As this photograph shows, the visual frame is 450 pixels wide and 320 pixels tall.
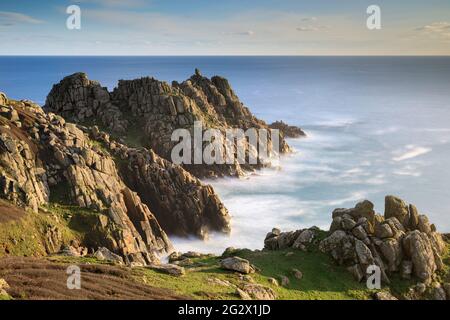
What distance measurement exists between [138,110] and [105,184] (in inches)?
2038

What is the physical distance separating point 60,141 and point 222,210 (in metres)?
34.8

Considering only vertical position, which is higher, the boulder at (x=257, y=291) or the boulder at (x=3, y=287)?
the boulder at (x=3, y=287)

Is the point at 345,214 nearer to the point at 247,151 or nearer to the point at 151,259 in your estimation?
the point at 151,259

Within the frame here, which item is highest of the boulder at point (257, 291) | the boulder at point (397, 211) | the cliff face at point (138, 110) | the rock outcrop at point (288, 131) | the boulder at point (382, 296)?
the cliff face at point (138, 110)

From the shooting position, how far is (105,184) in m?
73.3

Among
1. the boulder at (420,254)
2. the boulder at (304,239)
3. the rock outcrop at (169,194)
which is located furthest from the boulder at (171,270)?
the rock outcrop at (169,194)

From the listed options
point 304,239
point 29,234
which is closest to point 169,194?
point 29,234

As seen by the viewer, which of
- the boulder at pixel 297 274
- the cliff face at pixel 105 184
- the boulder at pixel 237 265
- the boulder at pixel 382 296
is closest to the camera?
the boulder at pixel 382 296

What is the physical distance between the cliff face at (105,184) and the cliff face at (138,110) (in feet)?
77.6

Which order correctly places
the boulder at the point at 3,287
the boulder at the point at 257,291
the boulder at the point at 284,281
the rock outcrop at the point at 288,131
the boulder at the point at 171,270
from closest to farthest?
1. the boulder at the point at 3,287
2. the boulder at the point at 257,291
3. the boulder at the point at 171,270
4. the boulder at the point at 284,281
5. the rock outcrop at the point at 288,131

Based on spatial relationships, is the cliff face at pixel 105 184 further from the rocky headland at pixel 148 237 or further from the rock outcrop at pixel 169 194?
the rocky headland at pixel 148 237

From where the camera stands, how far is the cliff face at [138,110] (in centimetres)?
11569

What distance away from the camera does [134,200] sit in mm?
76875

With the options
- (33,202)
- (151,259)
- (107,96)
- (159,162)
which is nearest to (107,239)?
(151,259)
